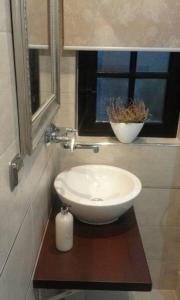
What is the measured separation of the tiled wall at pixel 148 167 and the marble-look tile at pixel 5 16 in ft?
2.91

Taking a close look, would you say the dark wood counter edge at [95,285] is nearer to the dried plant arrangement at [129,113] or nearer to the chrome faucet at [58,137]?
the chrome faucet at [58,137]

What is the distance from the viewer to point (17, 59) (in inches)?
24.8

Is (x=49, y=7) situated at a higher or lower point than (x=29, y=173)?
higher

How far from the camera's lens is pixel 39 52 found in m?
0.92

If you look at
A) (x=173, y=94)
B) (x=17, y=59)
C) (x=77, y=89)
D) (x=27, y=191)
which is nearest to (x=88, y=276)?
(x=27, y=191)

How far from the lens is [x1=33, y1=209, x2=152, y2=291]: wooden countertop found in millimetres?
923

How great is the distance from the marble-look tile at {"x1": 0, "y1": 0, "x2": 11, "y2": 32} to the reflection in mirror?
0.15 metres

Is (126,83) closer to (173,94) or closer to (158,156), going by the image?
(173,94)

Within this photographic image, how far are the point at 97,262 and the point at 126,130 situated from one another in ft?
2.38

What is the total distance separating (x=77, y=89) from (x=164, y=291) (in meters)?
1.50

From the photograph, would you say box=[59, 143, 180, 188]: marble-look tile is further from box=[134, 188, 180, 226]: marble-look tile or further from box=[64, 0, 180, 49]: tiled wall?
box=[64, 0, 180, 49]: tiled wall

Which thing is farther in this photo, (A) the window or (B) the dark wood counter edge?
(A) the window

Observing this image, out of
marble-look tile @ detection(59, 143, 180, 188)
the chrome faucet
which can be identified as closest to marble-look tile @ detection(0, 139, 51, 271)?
the chrome faucet

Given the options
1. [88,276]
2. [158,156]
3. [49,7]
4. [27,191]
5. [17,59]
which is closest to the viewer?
[17,59]
